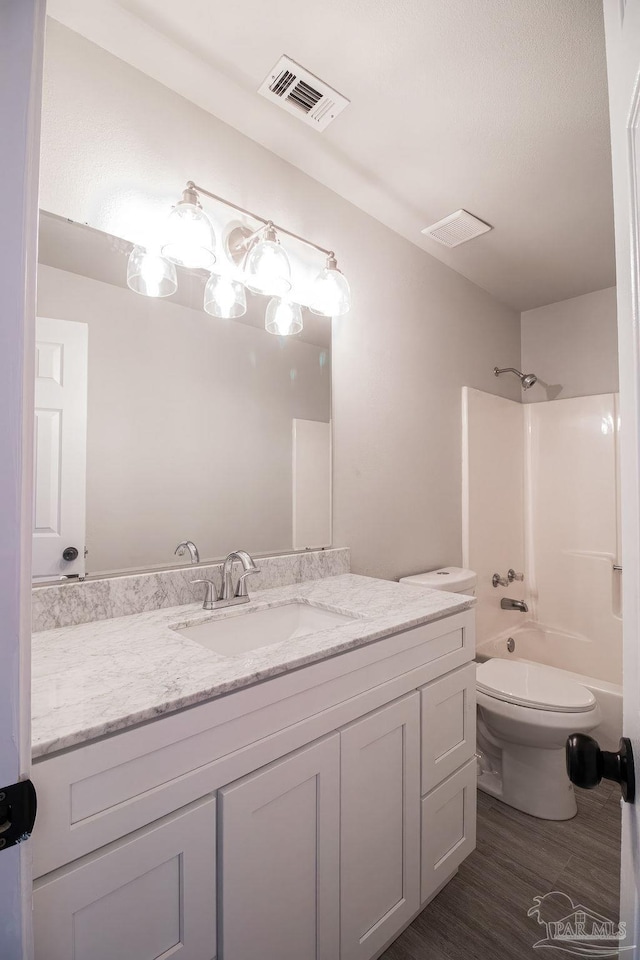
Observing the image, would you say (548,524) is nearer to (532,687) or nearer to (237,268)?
(532,687)

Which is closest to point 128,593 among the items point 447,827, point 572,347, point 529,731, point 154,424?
point 154,424

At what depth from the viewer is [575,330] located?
302cm

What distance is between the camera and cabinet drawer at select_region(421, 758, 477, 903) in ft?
4.40

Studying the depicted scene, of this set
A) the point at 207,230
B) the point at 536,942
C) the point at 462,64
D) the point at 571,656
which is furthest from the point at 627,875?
the point at 571,656

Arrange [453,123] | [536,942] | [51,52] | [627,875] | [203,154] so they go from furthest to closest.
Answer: [453,123] < [203,154] < [536,942] < [51,52] < [627,875]

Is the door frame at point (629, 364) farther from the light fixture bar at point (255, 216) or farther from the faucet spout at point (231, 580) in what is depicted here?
the light fixture bar at point (255, 216)

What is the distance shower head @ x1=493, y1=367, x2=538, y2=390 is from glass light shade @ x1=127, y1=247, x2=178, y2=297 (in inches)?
87.1

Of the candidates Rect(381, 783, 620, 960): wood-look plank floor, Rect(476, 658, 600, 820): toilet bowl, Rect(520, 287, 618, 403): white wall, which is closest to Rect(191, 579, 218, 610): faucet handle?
Rect(381, 783, 620, 960): wood-look plank floor

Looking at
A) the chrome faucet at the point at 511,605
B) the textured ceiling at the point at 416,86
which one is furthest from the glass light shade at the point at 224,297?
the chrome faucet at the point at 511,605

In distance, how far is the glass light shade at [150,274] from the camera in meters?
1.29

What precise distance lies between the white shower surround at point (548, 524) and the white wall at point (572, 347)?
0.13 m

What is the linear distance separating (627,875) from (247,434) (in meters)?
1.36

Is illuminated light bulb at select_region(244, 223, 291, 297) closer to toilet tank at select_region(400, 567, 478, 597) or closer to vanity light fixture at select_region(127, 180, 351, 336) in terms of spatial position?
vanity light fixture at select_region(127, 180, 351, 336)

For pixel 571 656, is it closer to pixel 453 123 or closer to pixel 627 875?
pixel 627 875
